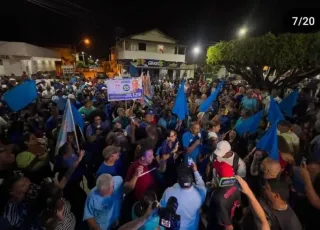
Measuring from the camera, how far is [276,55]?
607 inches

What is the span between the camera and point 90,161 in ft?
15.7

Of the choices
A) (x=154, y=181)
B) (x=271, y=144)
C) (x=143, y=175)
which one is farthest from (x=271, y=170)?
(x=143, y=175)

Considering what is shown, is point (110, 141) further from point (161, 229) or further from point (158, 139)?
point (161, 229)

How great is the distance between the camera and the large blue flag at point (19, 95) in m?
5.56

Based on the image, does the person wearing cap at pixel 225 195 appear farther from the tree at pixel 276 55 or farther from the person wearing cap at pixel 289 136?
the tree at pixel 276 55

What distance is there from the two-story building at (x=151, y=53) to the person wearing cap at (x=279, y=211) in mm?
31040

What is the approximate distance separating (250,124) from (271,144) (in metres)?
1.59

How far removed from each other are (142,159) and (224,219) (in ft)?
4.93

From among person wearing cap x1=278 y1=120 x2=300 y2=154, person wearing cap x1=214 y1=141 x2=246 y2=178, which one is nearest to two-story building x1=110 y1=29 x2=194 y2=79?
person wearing cap x1=278 y1=120 x2=300 y2=154

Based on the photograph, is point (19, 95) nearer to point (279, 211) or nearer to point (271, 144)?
point (271, 144)

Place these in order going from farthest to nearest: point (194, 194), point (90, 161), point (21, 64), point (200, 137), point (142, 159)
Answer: point (21, 64), point (200, 137), point (90, 161), point (142, 159), point (194, 194)

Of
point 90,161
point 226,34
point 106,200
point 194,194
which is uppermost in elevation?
point 226,34

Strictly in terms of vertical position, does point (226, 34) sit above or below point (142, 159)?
above

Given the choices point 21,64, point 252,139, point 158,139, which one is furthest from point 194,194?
point 21,64
